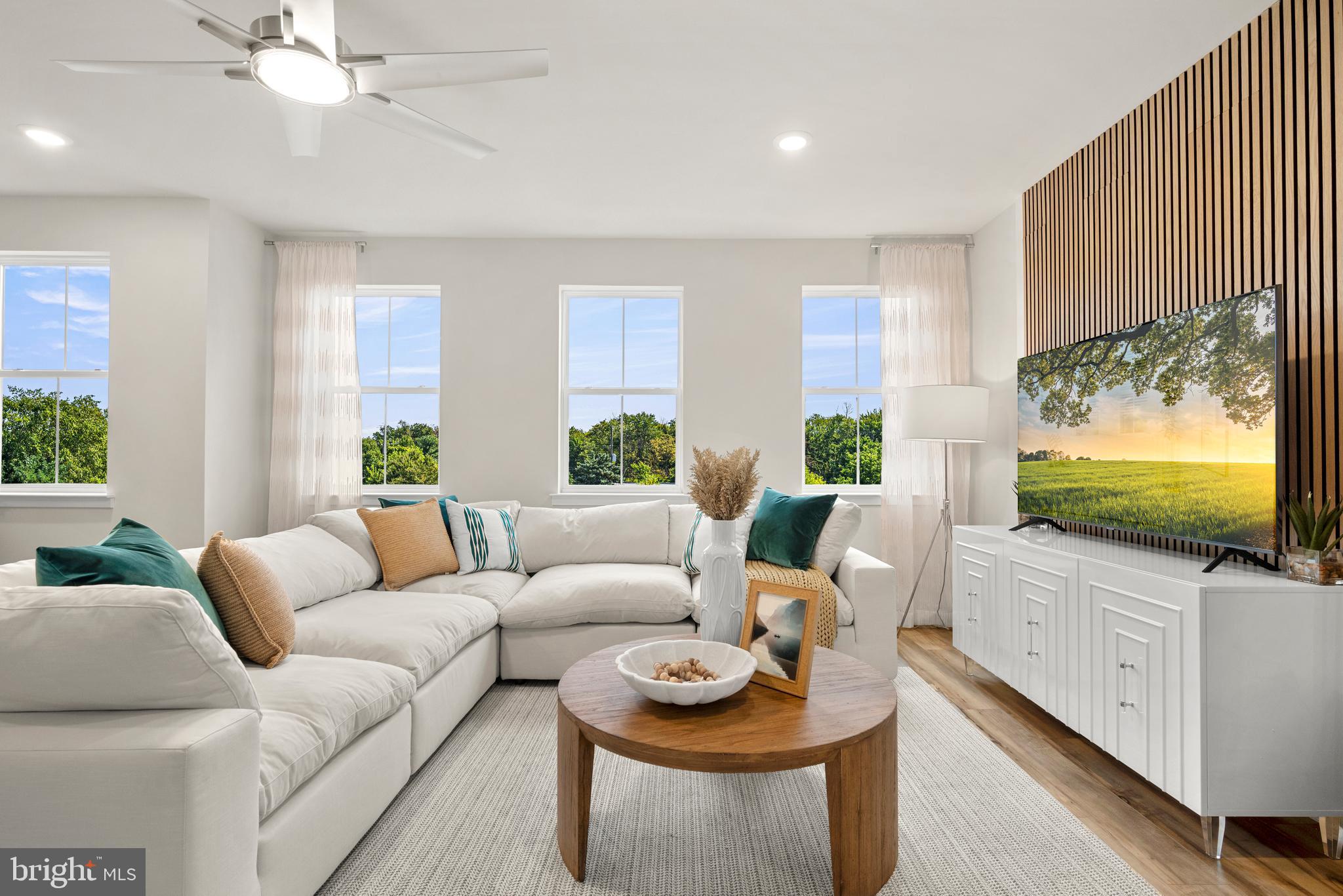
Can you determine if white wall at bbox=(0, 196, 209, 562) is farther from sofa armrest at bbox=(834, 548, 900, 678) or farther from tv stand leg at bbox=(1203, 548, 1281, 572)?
tv stand leg at bbox=(1203, 548, 1281, 572)

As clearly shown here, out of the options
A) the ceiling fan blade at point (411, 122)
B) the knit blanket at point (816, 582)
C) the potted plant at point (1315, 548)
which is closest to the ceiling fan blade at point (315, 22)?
the ceiling fan blade at point (411, 122)

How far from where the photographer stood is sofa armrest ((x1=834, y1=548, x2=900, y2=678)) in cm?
313

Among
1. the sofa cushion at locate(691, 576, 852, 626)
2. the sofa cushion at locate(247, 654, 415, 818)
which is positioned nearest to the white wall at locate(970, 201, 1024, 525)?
the sofa cushion at locate(691, 576, 852, 626)

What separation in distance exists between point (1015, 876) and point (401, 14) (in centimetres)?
308

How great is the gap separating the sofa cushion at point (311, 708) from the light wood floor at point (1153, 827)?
180 centimetres

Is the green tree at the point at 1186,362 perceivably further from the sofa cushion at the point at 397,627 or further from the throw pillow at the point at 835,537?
the sofa cushion at the point at 397,627

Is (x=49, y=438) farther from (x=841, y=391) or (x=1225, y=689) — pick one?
(x=1225, y=689)

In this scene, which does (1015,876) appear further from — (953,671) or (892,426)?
(892,426)

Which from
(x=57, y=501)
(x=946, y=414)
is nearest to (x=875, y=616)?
(x=946, y=414)

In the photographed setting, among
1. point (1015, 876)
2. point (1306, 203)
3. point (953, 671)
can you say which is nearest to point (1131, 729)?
point (1015, 876)

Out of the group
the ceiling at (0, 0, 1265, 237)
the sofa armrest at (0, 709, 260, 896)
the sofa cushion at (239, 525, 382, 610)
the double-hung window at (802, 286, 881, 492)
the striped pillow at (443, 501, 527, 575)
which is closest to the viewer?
the sofa armrest at (0, 709, 260, 896)

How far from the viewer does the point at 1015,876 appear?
1730 millimetres

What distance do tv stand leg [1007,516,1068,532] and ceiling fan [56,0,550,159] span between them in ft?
9.15

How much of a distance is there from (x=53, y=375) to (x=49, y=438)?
38 cm
